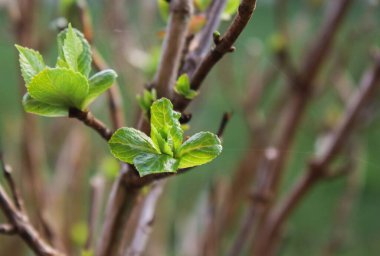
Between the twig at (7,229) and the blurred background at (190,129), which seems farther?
the blurred background at (190,129)

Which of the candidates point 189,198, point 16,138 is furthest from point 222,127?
point 16,138

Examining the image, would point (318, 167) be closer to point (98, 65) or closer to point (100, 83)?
point (98, 65)

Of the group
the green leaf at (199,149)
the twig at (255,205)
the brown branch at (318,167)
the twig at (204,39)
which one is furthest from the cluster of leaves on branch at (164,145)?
the brown branch at (318,167)

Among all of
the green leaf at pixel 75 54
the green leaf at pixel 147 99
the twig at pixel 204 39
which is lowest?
the green leaf at pixel 147 99

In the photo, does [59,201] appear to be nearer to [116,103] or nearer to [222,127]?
[116,103]

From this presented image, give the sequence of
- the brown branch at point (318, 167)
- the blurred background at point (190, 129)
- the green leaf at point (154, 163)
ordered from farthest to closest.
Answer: the blurred background at point (190, 129) → the brown branch at point (318, 167) → the green leaf at point (154, 163)

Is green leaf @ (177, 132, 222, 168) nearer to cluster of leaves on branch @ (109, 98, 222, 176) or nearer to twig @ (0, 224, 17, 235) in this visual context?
cluster of leaves on branch @ (109, 98, 222, 176)

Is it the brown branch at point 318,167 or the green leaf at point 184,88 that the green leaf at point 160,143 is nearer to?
the green leaf at point 184,88
